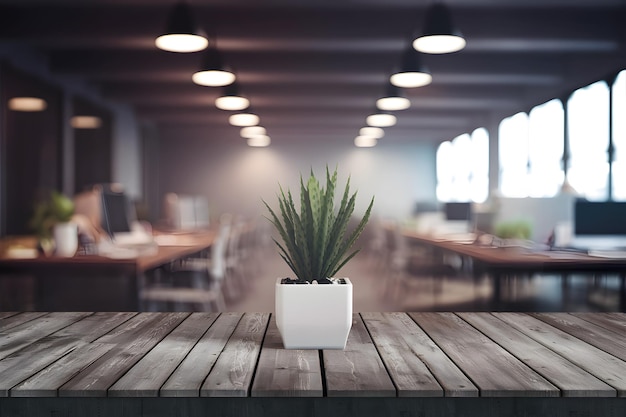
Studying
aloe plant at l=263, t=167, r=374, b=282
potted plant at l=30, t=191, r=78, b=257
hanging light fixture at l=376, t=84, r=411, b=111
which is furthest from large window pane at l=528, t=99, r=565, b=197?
aloe plant at l=263, t=167, r=374, b=282

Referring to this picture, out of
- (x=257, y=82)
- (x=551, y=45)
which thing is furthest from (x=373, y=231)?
(x=551, y=45)

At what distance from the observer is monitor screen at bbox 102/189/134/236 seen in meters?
3.81

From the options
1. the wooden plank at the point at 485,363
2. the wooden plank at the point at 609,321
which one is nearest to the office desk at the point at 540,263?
the wooden plank at the point at 609,321

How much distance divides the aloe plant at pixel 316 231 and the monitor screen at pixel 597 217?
128 inches

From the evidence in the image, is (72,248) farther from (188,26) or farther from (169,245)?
(188,26)

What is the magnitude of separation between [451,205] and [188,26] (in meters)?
4.52

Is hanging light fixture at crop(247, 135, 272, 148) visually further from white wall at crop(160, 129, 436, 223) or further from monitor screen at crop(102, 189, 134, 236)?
→ monitor screen at crop(102, 189, 134, 236)

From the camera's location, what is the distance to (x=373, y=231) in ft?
26.7

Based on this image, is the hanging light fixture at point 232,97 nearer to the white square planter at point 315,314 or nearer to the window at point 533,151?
the window at point 533,151

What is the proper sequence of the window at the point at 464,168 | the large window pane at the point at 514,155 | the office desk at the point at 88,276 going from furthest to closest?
the window at the point at 464,168, the large window pane at the point at 514,155, the office desk at the point at 88,276

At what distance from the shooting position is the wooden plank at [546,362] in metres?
1.05

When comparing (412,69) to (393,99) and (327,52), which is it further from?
(327,52)

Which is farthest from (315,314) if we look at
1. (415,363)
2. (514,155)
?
(514,155)

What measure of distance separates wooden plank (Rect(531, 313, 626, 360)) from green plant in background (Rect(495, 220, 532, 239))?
8.65 feet
